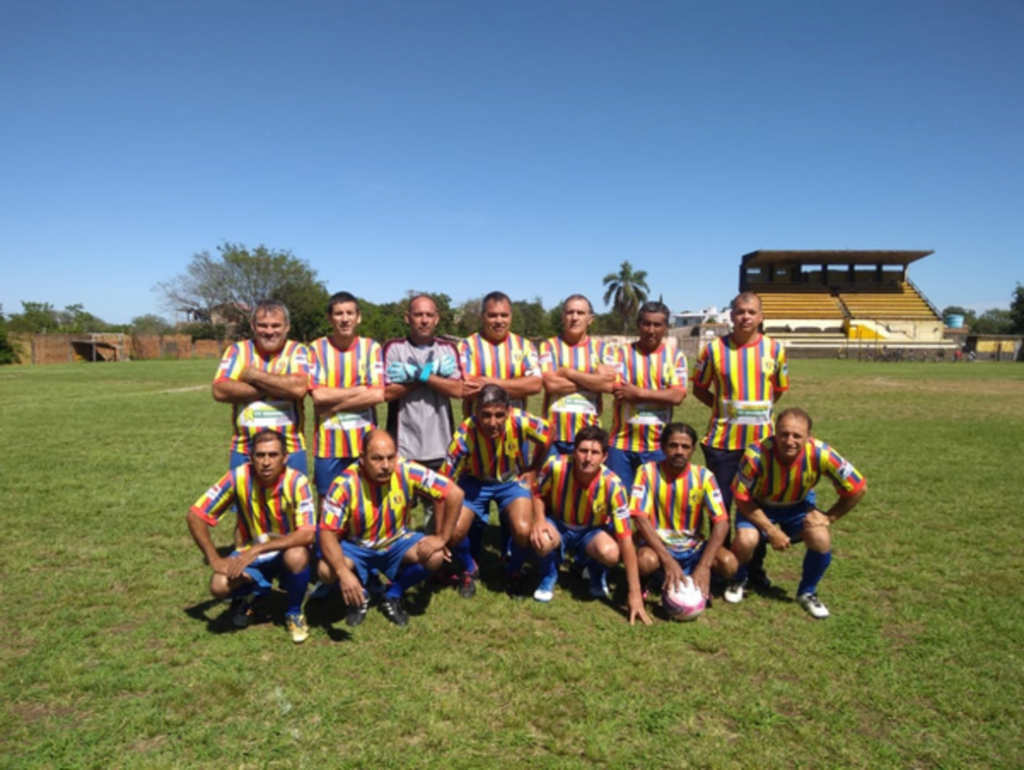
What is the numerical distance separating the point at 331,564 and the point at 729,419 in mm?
2767

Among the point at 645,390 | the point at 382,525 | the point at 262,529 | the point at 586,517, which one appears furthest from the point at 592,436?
the point at 262,529

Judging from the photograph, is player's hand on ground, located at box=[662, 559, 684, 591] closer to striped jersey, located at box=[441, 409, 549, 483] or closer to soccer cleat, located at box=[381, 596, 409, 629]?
striped jersey, located at box=[441, 409, 549, 483]

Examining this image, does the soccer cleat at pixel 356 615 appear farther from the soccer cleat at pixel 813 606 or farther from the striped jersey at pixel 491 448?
the soccer cleat at pixel 813 606

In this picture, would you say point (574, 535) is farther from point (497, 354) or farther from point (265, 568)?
point (265, 568)

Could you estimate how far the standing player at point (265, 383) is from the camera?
402 cm

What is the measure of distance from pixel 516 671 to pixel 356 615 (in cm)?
108

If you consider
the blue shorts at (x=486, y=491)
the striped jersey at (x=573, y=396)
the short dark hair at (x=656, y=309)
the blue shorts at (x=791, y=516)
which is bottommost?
the blue shorts at (x=791, y=516)

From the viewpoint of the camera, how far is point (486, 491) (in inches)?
174

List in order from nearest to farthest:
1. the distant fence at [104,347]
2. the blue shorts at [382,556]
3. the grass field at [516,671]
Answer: the grass field at [516,671] → the blue shorts at [382,556] → the distant fence at [104,347]

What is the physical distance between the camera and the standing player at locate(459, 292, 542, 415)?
4469 millimetres

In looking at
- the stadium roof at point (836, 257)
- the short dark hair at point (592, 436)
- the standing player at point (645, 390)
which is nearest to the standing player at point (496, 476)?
the short dark hair at point (592, 436)

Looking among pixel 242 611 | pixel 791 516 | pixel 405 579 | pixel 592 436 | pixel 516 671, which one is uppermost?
pixel 592 436

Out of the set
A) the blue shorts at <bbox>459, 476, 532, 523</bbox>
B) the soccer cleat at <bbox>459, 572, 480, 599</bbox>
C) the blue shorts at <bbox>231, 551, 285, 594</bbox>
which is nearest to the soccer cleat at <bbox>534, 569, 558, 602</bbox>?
the soccer cleat at <bbox>459, 572, 480, 599</bbox>

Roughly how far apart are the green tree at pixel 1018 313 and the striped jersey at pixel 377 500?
74848 millimetres
